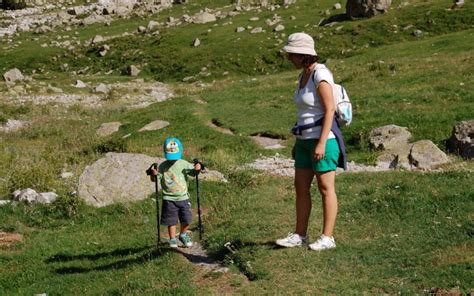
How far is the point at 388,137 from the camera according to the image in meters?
21.2

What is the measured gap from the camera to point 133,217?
1566 cm

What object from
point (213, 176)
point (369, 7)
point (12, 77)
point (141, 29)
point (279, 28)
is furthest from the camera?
point (141, 29)

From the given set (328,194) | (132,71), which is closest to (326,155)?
(328,194)

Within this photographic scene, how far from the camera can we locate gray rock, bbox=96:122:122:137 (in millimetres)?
29458

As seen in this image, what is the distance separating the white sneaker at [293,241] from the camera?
10641 mm

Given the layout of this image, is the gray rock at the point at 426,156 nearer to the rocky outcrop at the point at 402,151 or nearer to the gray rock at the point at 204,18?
the rocky outcrop at the point at 402,151

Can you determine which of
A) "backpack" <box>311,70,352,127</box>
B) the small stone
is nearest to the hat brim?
"backpack" <box>311,70,352,127</box>

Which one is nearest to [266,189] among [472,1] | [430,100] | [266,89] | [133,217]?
[133,217]

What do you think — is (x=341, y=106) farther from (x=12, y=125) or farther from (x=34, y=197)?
(x=12, y=125)

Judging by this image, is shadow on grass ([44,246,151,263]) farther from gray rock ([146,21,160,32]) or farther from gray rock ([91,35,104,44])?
gray rock ([146,21,160,32])

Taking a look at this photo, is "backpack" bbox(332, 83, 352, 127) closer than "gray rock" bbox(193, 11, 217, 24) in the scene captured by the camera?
Yes

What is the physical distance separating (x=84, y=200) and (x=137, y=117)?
15545 millimetres

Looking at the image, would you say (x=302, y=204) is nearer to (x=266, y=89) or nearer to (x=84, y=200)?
(x=84, y=200)

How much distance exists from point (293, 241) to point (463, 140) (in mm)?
10626
